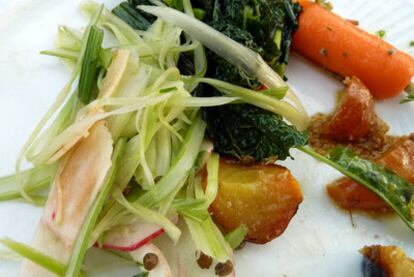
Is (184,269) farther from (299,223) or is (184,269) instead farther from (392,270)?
(392,270)

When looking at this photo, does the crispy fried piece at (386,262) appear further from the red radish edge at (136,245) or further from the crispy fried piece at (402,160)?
the red radish edge at (136,245)

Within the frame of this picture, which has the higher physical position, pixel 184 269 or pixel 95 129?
pixel 95 129

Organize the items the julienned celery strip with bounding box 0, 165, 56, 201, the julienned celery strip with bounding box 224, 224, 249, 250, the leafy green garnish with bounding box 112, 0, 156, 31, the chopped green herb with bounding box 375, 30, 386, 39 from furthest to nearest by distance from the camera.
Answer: the chopped green herb with bounding box 375, 30, 386, 39 < the leafy green garnish with bounding box 112, 0, 156, 31 < the julienned celery strip with bounding box 0, 165, 56, 201 < the julienned celery strip with bounding box 224, 224, 249, 250

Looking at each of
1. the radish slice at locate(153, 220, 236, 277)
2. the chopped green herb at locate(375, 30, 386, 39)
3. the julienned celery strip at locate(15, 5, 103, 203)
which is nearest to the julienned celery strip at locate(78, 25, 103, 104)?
the julienned celery strip at locate(15, 5, 103, 203)

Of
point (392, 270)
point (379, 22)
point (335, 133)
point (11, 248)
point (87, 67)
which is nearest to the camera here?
point (11, 248)

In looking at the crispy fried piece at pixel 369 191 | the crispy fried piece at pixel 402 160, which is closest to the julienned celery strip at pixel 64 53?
the crispy fried piece at pixel 369 191

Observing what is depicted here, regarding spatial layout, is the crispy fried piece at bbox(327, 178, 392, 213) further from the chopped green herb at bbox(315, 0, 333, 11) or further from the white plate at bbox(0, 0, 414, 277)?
the chopped green herb at bbox(315, 0, 333, 11)

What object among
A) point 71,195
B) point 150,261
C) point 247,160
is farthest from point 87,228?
point 247,160

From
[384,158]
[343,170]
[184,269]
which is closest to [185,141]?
[184,269]
